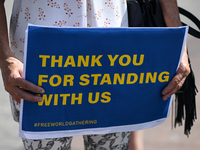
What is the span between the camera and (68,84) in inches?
34.6

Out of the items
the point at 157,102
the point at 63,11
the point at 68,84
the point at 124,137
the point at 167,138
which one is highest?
the point at 63,11

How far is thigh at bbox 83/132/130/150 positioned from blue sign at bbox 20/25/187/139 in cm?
8

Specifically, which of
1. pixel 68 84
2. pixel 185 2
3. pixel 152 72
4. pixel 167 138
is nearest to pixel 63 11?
pixel 68 84

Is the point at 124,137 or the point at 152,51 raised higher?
the point at 152,51

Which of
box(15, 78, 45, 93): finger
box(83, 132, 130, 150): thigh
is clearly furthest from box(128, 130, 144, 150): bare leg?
box(15, 78, 45, 93): finger

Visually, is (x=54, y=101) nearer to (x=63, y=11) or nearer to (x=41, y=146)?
(x=41, y=146)

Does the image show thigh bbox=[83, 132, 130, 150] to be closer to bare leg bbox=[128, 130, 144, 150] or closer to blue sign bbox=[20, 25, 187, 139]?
blue sign bbox=[20, 25, 187, 139]

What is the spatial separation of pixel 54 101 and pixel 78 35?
0.78 feet

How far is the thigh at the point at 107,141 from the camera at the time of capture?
1073 millimetres

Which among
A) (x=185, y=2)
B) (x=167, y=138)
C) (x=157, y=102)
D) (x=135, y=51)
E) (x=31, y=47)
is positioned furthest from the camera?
(x=185, y=2)

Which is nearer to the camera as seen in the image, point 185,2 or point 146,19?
point 146,19

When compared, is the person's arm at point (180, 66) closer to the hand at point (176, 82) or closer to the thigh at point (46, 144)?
the hand at point (176, 82)

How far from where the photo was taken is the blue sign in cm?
83

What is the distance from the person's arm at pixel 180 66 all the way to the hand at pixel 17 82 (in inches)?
18.7
